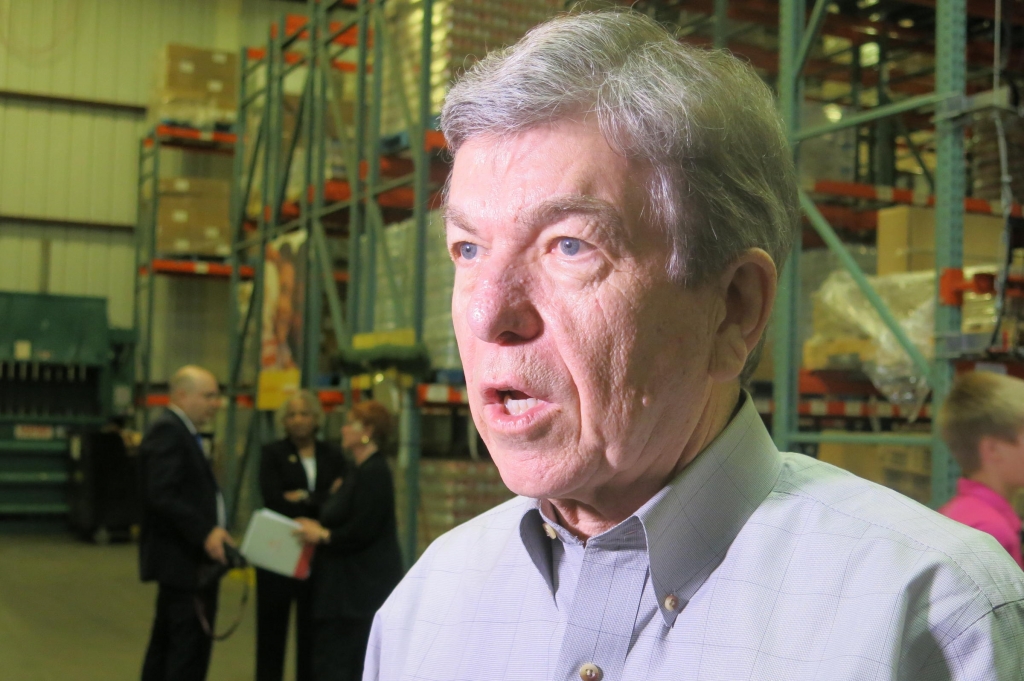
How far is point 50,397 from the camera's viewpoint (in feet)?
37.6

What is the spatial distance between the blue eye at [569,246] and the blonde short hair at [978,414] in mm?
2056

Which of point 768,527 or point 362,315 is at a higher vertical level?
point 362,315

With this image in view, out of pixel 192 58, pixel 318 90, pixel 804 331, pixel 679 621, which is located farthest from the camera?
pixel 192 58

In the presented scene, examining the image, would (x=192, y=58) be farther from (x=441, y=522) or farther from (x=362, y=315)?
(x=441, y=522)

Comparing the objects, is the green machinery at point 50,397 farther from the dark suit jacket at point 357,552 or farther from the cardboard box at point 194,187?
the dark suit jacket at point 357,552

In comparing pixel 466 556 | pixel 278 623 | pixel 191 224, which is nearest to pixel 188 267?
pixel 191 224

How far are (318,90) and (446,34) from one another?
2134 millimetres

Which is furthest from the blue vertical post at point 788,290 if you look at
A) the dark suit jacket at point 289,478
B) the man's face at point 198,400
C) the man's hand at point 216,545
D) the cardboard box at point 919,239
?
the man's face at point 198,400

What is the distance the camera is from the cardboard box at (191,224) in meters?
10.8

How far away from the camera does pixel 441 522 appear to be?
5.66 metres

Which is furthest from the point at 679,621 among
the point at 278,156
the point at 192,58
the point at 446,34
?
the point at 192,58

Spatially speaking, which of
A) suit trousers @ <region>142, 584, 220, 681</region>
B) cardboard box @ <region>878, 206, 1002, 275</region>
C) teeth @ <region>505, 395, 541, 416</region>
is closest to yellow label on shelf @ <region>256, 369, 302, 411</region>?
suit trousers @ <region>142, 584, 220, 681</region>

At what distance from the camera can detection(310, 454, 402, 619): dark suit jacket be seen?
4195 mm

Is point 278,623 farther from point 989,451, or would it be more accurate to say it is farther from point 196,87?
point 196,87
